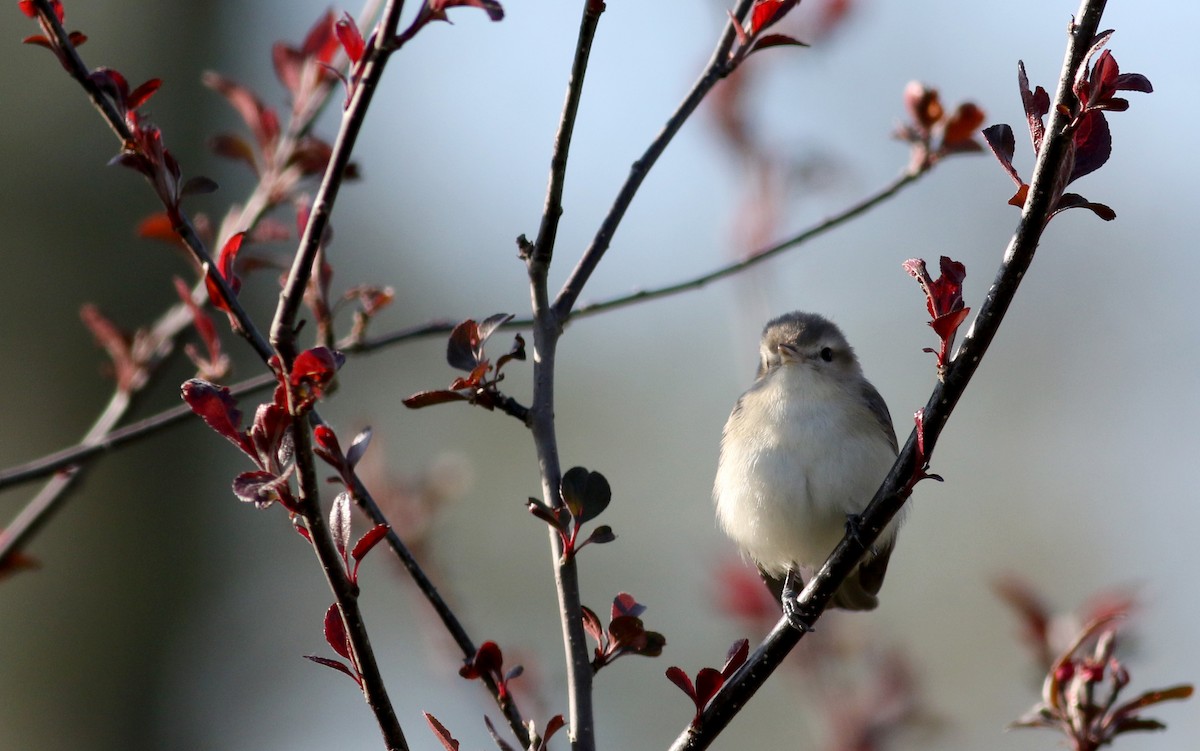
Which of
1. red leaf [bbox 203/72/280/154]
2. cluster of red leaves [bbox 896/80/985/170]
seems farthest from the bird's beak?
red leaf [bbox 203/72/280/154]

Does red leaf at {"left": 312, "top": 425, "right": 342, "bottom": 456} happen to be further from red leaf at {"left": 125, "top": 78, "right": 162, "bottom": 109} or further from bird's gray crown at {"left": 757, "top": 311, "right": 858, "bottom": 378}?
bird's gray crown at {"left": 757, "top": 311, "right": 858, "bottom": 378}

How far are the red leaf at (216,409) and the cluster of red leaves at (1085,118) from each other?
1049 mm

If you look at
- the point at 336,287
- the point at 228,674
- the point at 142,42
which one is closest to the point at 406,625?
the point at 228,674

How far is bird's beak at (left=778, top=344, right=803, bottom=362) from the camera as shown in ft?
12.3

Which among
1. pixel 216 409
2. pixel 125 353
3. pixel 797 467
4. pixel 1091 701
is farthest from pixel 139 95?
pixel 797 467

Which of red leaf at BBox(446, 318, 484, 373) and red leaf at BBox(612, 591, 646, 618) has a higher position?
red leaf at BBox(446, 318, 484, 373)

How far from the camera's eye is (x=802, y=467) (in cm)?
338

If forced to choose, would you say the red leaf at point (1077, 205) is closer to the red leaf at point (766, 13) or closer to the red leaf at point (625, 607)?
the red leaf at point (766, 13)

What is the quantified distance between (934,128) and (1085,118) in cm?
131

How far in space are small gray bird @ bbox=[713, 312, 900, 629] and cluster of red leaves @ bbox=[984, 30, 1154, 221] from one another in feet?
5.80

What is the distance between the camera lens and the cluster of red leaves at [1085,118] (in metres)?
1.44

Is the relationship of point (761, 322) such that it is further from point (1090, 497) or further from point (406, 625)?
point (1090, 497)

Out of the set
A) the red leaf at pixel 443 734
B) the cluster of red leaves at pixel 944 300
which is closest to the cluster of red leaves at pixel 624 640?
the red leaf at pixel 443 734

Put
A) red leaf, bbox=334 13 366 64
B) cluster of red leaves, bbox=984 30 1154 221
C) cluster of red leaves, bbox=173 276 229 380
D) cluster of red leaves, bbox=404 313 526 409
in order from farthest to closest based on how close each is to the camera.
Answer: cluster of red leaves, bbox=173 276 229 380
cluster of red leaves, bbox=404 313 526 409
red leaf, bbox=334 13 366 64
cluster of red leaves, bbox=984 30 1154 221
